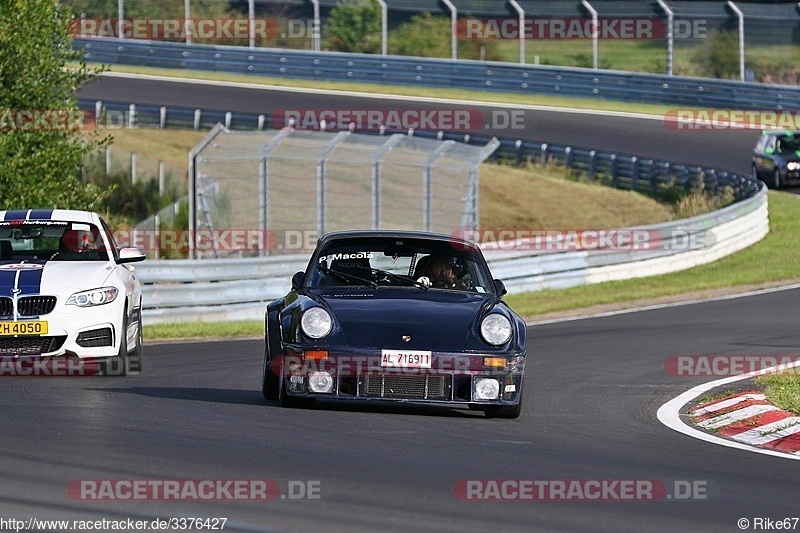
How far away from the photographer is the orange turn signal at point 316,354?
8.98m

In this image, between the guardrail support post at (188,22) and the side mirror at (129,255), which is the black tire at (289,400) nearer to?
the side mirror at (129,255)

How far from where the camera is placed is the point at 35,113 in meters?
19.1

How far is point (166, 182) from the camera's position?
2928cm

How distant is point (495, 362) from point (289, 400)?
4.56ft

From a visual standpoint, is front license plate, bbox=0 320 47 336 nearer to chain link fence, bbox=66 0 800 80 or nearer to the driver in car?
the driver in car

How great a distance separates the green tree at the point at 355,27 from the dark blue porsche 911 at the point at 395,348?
30951mm

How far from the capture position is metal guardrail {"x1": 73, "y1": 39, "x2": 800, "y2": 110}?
122 ft

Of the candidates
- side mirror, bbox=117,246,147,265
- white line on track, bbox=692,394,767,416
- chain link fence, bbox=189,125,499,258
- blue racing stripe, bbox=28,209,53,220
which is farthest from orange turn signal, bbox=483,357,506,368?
chain link fence, bbox=189,125,499,258

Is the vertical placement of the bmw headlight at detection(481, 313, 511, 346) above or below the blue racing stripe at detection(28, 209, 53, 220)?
above

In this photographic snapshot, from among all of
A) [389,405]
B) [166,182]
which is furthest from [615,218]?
[389,405]

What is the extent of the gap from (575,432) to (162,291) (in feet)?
31.7

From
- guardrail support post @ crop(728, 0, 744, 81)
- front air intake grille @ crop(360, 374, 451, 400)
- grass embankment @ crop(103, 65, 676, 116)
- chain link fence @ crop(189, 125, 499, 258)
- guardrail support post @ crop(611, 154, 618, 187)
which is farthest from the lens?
grass embankment @ crop(103, 65, 676, 116)

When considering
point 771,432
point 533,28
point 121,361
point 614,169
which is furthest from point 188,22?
point 771,432

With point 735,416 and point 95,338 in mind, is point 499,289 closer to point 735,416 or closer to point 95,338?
point 735,416
